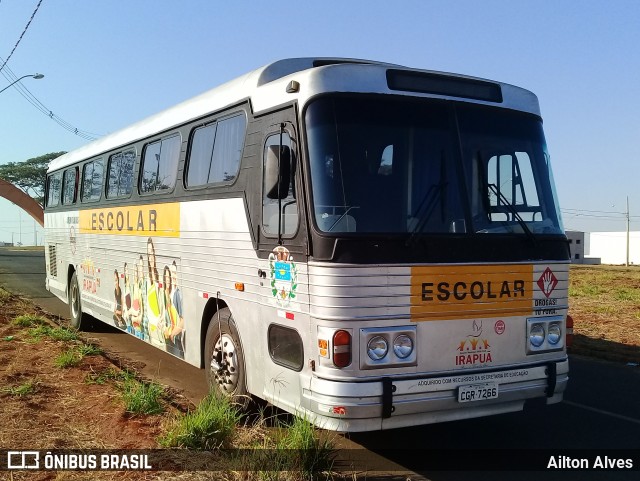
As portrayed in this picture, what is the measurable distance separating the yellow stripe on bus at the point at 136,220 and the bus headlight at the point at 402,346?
12.8 feet

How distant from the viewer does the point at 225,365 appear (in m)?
7.23

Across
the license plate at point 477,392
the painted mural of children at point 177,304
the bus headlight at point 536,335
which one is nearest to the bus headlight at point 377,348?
the license plate at point 477,392

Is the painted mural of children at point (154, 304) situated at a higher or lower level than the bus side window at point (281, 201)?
lower

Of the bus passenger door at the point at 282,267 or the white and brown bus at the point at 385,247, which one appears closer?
the white and brown bus at the point at 385,247

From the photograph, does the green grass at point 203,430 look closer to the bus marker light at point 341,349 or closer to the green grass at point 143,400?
the green grass at point 143,400

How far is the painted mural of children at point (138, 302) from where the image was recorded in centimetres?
997

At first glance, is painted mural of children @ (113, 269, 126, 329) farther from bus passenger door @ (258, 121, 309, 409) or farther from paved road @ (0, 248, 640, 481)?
bus passenger door @ (258, 121, 309, 409)

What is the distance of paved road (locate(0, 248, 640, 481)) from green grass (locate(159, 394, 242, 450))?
1.27m

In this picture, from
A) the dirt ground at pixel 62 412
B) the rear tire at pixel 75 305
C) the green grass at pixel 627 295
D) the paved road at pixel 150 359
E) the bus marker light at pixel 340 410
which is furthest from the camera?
the green grass at pixel 627 295

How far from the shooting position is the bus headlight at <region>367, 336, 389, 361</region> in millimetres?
5332

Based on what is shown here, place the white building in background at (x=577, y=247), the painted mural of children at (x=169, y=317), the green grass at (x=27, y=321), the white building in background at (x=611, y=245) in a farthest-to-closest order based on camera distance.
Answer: the white building in background at (x=611, y=245)
the white building in background at (x=577, y=247)
the green grass at (x=27, y=321)
the painted mural of children at (x=169, y=317)

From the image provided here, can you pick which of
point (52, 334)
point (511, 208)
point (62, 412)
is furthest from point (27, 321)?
point (511, 208)

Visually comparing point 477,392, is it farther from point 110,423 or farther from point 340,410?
point 110,423

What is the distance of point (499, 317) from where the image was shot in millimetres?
5914
